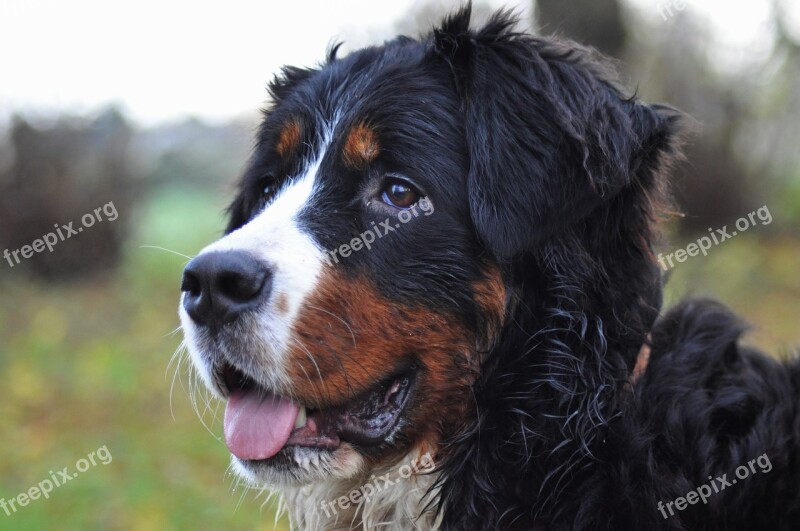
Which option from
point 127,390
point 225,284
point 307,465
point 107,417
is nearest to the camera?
point 225,284

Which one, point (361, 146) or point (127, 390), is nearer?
point (361, 146)

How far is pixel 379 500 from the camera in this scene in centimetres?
300

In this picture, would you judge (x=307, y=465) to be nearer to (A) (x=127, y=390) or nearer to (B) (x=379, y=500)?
(B) (x=379, y=500)

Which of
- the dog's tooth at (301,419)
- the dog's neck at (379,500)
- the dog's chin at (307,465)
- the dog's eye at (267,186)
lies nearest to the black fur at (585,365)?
the dog's neck at (379,500)

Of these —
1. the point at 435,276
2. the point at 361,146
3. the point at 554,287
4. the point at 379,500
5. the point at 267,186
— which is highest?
the point at 267,186

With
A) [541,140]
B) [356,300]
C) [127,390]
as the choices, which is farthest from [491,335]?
[127,390]

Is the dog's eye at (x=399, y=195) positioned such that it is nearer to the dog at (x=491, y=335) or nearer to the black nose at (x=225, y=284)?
the dog at (x=491, y=335)

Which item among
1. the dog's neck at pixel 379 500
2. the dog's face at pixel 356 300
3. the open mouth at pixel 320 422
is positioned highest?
the dog's face at pixel 356 300

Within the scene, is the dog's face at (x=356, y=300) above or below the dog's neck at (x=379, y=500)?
above

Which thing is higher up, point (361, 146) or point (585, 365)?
point (361, 146)

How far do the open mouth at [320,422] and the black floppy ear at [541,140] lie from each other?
64 cm

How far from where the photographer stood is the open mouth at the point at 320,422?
9.10 feet

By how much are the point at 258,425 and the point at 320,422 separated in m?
0.22

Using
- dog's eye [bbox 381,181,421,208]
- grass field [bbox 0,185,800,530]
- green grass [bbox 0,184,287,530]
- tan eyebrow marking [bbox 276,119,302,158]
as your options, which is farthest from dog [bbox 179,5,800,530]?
green grass [bbox 0,184,287,530]
